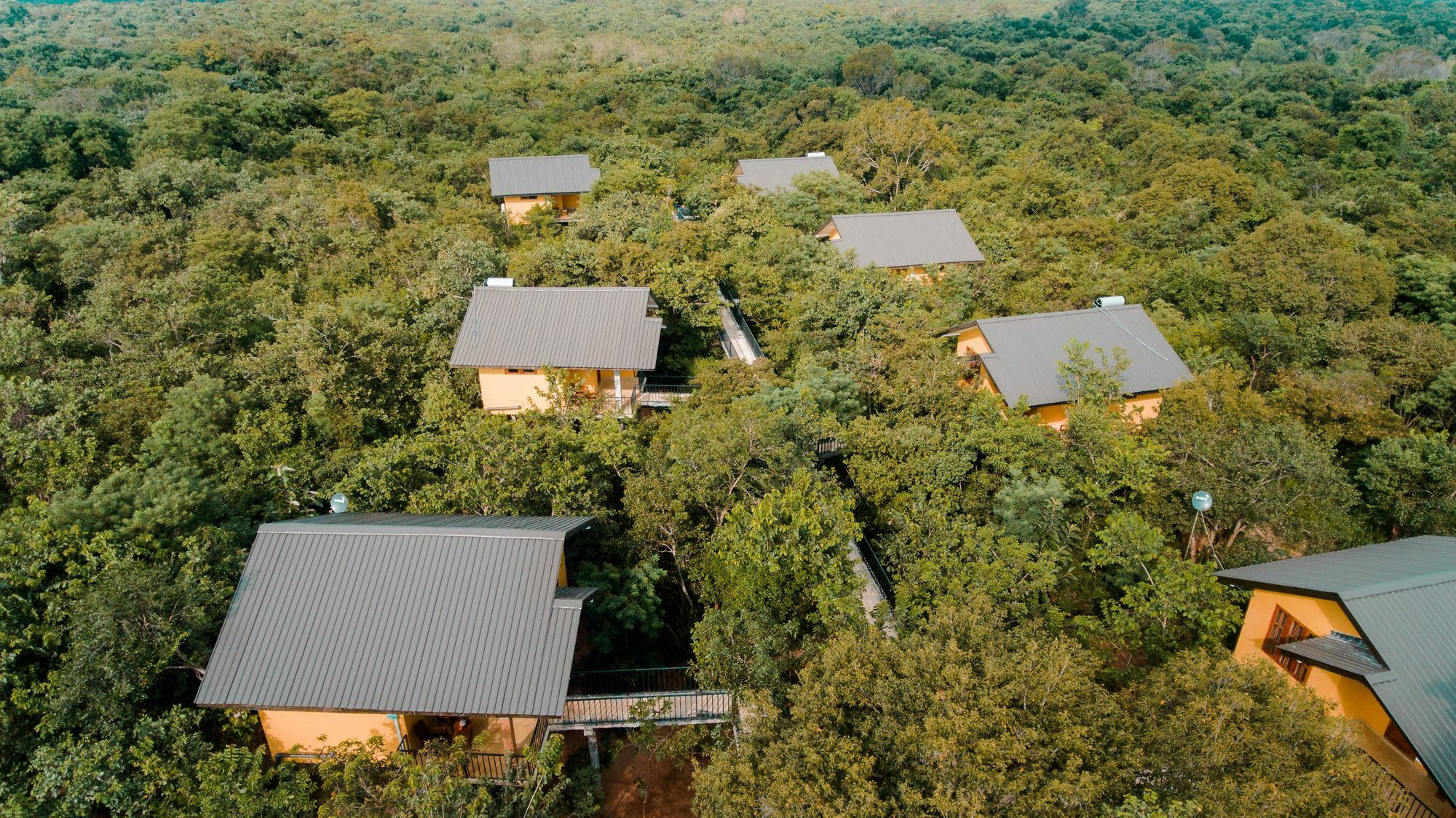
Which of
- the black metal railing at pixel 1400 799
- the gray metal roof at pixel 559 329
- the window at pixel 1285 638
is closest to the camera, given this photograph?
the black metal railing at pixel 1400 799

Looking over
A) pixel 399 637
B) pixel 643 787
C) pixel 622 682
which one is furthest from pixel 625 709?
pixel 399 637

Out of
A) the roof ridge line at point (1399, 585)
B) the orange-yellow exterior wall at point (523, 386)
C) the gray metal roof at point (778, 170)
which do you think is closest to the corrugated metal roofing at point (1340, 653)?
the roof ridge line at point (1399, 585)

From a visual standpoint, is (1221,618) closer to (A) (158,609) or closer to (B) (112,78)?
(A) (158,609)

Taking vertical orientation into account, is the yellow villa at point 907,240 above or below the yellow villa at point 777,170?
above

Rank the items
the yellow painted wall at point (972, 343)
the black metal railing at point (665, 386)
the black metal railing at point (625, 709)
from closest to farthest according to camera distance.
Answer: the black metal railing at point (625, 709)
the black metal railing at point (665, 386)
the yellow painted wall at point (972, 343)

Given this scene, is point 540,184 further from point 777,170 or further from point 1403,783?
point 1403,783

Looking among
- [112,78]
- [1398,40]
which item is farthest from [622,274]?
[1398,40]

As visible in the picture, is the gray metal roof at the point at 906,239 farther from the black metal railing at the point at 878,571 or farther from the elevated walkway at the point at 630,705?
the elevated walkway at the point at 630,705

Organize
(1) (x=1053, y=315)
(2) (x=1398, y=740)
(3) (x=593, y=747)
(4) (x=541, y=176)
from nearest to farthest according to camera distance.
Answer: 1. (2) (x=1398, y=740)
2. (3) (x=593, y=747)
3. (1) (x=1053, y=315)
4. (4) (x=541, y=176)
